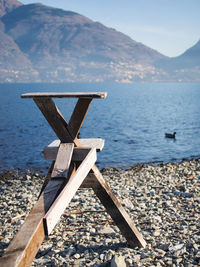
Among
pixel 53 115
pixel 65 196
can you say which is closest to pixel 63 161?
pixel 53 115

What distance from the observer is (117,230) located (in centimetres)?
721

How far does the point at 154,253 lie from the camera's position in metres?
5.78

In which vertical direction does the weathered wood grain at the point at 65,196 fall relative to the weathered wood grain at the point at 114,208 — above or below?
below

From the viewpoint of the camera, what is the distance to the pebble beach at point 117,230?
5.68 m

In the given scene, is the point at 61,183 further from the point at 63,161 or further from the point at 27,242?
the point at 27,242

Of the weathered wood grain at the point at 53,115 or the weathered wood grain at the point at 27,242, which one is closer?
the weathered wood grain at the point at 27,242

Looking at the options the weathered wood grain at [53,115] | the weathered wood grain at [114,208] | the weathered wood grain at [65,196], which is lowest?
the weathered wood grain at [65,196]

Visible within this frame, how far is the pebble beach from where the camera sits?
568cm

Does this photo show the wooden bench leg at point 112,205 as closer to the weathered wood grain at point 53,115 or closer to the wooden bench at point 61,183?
the wooden bench at point 61,183

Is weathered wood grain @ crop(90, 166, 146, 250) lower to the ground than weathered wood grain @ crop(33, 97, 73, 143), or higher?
lower

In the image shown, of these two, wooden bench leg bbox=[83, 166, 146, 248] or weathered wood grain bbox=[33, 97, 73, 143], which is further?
wooden bench leg bbox=[83, 166, 146, 248]

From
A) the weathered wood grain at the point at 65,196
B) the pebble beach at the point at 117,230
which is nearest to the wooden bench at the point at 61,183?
the weathered wood grain at the point at 65,196

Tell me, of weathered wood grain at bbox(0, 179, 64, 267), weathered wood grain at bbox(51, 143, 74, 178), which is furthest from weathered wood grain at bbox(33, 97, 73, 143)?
weathered wood grain at bbox(0, 179, 64, 267)

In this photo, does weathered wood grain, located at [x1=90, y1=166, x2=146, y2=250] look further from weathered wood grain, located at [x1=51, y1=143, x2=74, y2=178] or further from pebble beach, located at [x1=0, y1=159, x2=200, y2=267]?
weathered wood grain, located at [x1=51, y1=143, x2=74, y2=178]
